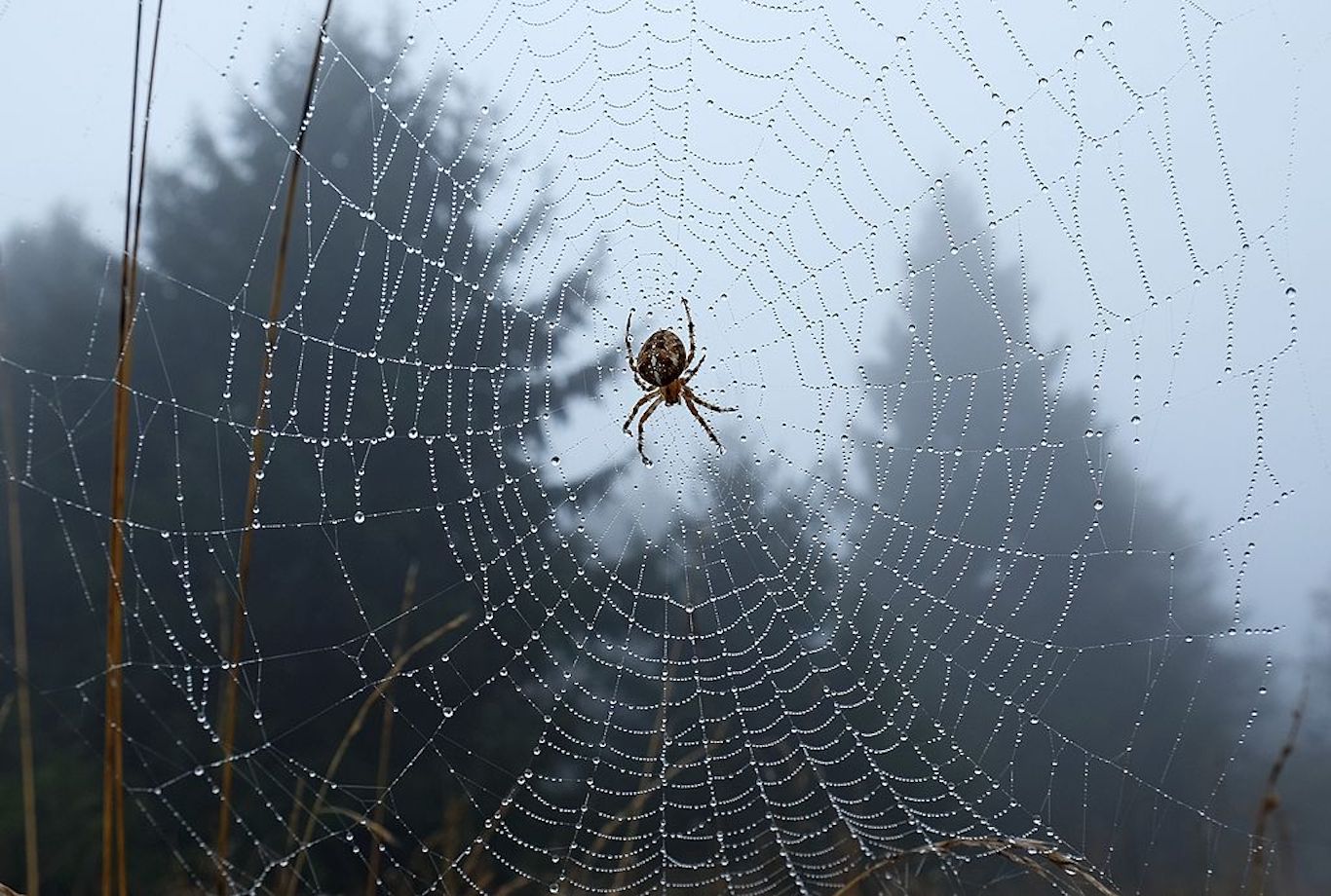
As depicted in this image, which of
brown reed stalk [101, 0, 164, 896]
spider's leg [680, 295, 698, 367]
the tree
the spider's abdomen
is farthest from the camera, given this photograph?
the tree

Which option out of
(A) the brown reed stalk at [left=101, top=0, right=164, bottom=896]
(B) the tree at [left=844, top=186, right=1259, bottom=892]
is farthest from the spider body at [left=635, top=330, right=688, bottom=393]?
(B) the tree at [left=844, top=186, right=1259, bottom=892]

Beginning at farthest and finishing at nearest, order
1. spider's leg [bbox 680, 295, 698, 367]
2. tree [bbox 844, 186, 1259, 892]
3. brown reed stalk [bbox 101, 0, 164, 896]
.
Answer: tree [bbox 844, 186, 1259, 892] → spider's leg [bbox 680, 295, 698, 367] → brown reed stalk [bbox 101, 0, 164, 896]

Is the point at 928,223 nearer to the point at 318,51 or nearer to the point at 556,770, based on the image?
the point at 556,770

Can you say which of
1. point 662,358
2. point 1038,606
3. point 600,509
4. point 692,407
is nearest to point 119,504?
point 662,358

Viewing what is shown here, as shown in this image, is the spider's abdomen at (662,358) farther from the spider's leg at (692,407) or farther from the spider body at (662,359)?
the spider's leg at (692,407)

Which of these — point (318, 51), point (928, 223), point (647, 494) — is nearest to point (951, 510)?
point (928, 223)

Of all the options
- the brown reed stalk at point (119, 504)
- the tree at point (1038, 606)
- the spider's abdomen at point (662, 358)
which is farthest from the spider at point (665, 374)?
the tree at point (1038, 606)

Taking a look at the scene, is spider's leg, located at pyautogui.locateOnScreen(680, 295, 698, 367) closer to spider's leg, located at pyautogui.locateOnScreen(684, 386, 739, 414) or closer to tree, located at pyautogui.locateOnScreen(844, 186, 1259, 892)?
spider's leg, located at pyautogui.locateOnScreen(684, 386, 739, 414)

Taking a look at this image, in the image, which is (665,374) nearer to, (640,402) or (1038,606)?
(640,402)
